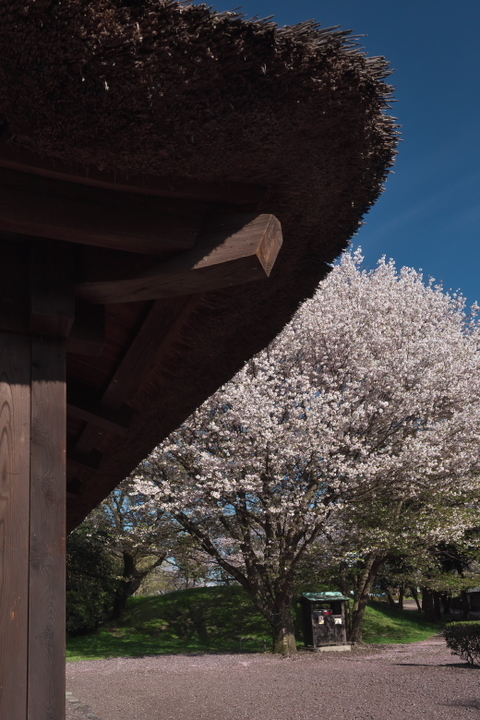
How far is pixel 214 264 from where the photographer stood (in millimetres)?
1959

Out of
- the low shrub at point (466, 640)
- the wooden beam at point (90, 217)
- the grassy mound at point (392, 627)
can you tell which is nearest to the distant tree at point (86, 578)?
the grassy mound at point (392, 627)

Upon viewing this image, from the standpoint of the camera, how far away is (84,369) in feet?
10.7

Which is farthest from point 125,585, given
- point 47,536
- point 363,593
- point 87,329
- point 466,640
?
point 47,536

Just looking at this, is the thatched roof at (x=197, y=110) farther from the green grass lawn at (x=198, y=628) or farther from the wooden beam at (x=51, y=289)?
the green grass lawn at (x=198, y=628)

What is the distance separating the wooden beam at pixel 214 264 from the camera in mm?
1936

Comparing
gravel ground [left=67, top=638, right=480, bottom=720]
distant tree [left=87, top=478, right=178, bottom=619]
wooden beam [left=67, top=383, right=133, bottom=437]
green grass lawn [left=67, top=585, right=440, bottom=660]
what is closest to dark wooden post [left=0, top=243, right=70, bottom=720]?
wooden beam [left=67, top=383, right=133, bottom=437]

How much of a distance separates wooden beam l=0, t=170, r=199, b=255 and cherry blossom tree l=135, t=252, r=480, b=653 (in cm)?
1070

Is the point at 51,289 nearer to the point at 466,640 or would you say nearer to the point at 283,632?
the point at 466,640

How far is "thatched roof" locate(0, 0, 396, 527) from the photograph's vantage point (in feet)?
5.03

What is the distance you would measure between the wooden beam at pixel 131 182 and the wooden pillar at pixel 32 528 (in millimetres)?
558

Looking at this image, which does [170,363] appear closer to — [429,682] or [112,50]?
[112,50]

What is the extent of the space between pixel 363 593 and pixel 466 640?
19.7 feet

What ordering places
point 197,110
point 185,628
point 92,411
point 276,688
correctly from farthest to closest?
point 185,628 → point 276,688 → point 92,411 → point 197,110

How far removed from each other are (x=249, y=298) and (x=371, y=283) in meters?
15.4
